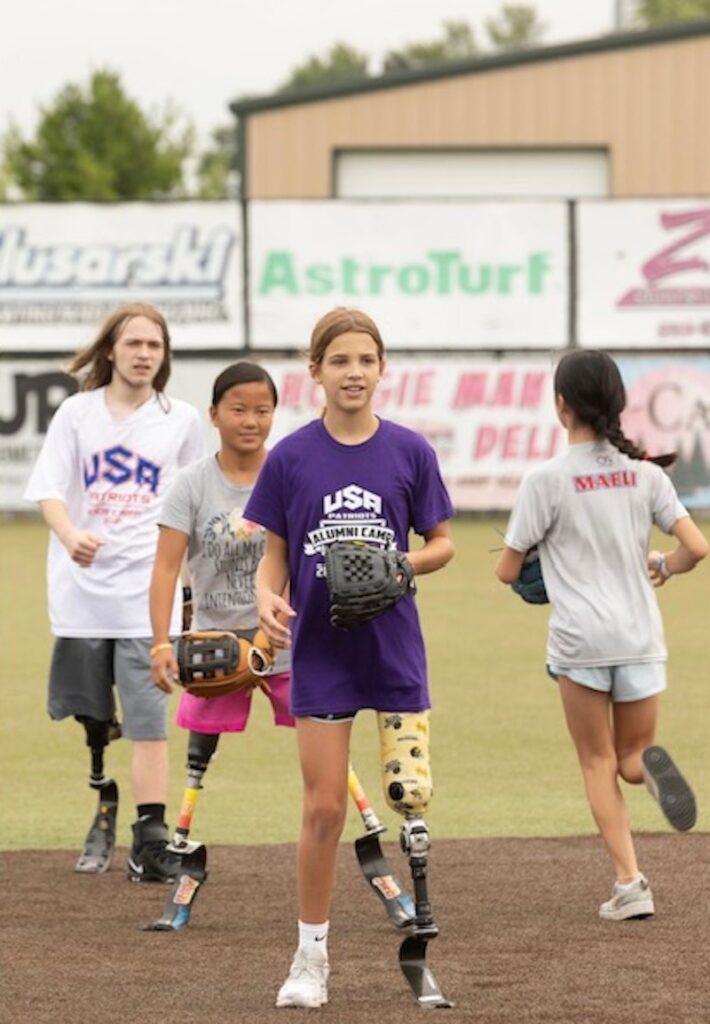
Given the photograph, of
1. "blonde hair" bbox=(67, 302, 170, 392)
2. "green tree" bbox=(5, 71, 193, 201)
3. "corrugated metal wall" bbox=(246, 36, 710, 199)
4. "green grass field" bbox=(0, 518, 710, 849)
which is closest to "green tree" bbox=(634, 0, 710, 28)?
"green tree" bbox=(5, 71, 193, 201)

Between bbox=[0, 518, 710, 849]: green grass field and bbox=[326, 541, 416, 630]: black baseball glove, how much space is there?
3290 mm

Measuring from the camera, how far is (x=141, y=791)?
9.02 metres

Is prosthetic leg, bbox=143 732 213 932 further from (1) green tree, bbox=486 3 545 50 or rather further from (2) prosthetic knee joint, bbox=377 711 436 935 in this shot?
(1) green tree, bbox=486 3 545 50

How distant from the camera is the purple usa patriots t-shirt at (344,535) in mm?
6750

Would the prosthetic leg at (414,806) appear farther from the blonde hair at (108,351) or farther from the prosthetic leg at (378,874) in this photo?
the blonde hair at (108,351)

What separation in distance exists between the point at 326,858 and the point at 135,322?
9.50ft

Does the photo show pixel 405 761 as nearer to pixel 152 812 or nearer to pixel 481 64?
pixel 152 812

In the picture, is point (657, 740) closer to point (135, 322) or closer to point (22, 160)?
point (135, 322)

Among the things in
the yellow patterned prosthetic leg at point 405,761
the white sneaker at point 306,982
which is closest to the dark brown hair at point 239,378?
the yellow patterned prosthetic leg at point 405,761

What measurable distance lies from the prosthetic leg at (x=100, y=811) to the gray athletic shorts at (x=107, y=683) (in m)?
0.12

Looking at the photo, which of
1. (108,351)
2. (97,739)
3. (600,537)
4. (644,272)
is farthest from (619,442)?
(644,272)

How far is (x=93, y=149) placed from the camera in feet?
212

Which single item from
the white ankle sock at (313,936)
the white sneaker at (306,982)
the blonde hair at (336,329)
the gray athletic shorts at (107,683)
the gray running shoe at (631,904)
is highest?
the blonde hair at (336,329)

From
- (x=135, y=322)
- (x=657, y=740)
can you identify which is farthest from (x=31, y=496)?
(x=657, y=740)
